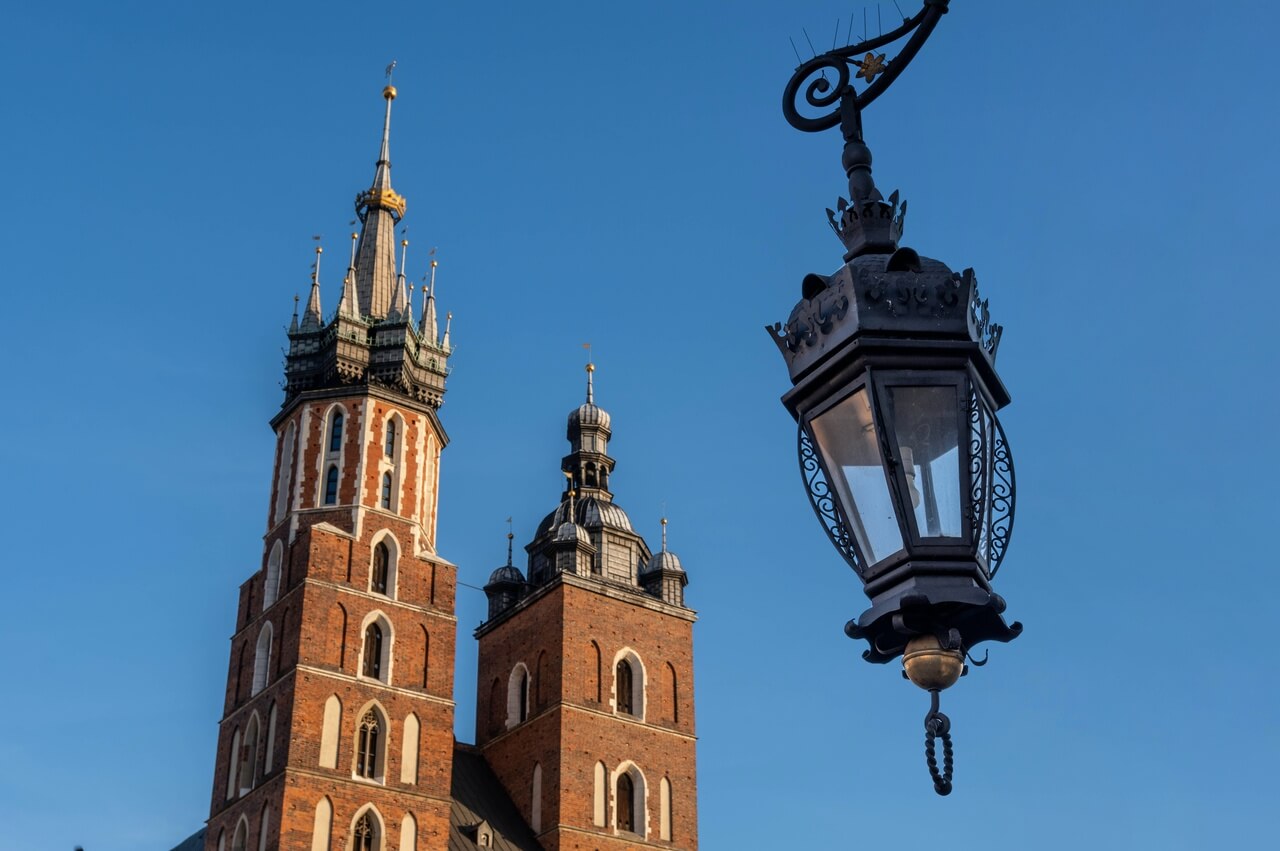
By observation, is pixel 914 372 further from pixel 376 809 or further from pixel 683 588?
pixel 683 588

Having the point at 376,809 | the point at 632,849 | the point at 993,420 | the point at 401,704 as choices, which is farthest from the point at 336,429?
the point at 993,420

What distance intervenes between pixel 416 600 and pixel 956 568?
35709 millimetres

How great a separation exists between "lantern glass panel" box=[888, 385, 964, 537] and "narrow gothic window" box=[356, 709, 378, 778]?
110ft

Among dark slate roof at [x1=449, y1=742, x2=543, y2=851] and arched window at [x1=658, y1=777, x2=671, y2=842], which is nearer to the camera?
dark slate roof at [x1=449, y1=742, x2=543, y2=851]

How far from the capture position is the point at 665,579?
45656mm

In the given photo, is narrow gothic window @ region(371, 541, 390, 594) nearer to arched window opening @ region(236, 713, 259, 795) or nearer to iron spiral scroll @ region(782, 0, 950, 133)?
arched window opening @ region(236, 713, 259, 795)

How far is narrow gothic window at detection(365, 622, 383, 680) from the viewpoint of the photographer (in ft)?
124

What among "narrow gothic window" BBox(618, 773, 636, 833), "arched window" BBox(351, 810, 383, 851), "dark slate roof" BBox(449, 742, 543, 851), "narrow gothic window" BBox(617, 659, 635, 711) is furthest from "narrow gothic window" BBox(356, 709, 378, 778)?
"narrow gothic window" BBox(617, 659, 635, 711)

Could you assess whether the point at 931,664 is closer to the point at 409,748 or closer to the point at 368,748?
the point at 368,748

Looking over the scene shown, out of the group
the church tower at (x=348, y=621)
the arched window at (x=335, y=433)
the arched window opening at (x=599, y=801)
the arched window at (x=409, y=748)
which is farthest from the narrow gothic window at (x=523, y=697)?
Result: the arched window at (x=335, y=433)

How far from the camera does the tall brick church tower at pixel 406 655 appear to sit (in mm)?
36219

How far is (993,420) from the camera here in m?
4.25

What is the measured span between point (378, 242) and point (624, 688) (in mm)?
14427

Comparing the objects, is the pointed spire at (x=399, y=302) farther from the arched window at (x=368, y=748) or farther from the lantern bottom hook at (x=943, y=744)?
the lantern bottom hook at (x=943, y=744)
